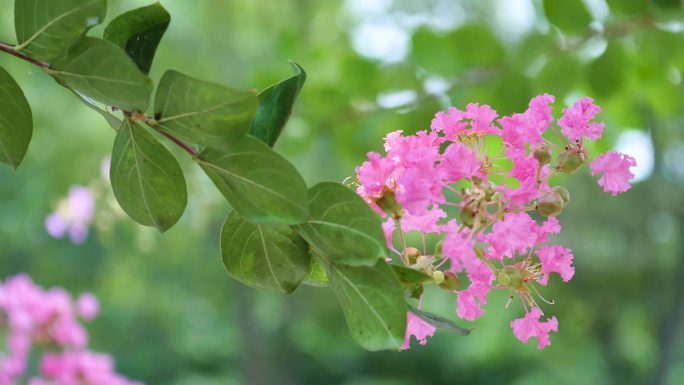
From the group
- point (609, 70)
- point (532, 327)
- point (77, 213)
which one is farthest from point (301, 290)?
point (532, 327)

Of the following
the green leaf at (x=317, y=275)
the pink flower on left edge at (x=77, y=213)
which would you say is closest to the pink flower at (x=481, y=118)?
the green leaf at (x=317, y=275)

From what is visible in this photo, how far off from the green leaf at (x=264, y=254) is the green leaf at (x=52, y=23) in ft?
0.33

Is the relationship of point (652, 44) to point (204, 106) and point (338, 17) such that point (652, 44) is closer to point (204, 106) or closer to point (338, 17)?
point (204, 106)

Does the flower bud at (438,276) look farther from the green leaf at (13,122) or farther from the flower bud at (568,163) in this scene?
the green leaf at (13,122)

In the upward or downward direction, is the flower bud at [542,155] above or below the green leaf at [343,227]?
below

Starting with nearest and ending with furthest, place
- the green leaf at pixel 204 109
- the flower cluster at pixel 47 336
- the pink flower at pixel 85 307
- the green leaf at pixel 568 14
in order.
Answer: the green leaf at pixel 204 109
the green leaf at pixel 568 14
the flower cluster at pixel 47 336
the pink flower at pixel 85 307

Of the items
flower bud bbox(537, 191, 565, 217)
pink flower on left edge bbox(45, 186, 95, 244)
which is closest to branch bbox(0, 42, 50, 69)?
flower bud bbox(537, 191, 565, 217)

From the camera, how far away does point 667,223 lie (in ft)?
17.5

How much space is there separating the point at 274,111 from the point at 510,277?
5.3 inches

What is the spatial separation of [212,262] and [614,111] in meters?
5.34

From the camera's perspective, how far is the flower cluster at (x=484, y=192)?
36cm

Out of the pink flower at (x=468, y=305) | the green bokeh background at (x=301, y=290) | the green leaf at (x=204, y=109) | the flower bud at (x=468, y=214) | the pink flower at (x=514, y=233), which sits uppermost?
the green leaf at (x=204, y=109)

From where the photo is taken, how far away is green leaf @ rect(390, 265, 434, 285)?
0.34 m

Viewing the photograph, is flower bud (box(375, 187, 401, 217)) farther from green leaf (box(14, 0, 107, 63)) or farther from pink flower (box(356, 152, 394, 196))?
green leaf (box(14, 0, 107, 63))
